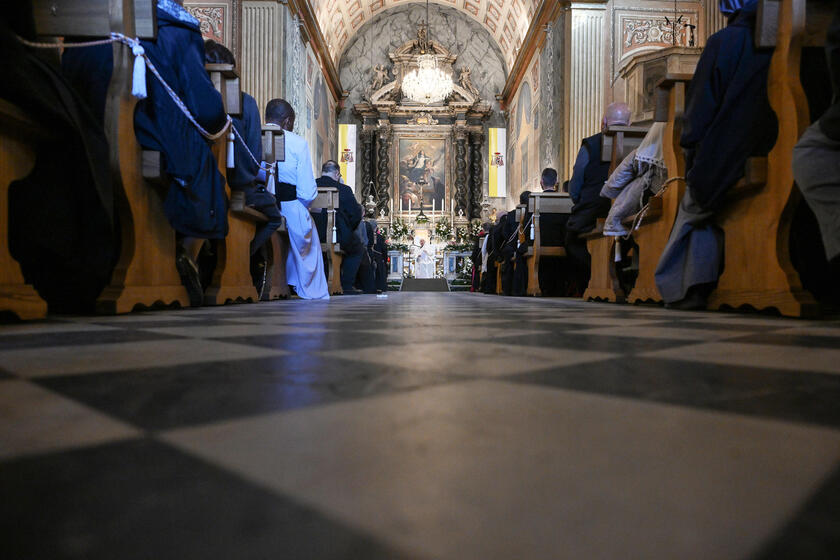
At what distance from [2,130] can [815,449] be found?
166 cm

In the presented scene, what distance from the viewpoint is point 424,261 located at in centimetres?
1104

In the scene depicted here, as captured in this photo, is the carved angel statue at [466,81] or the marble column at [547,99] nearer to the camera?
the marble column at [547,99]

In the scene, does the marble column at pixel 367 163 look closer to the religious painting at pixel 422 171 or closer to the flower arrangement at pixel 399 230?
the religious painting at pixel 422 171

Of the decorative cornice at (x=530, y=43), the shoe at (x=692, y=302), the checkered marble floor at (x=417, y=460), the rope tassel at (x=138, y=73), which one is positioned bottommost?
the shoe at (x=692, y=302)

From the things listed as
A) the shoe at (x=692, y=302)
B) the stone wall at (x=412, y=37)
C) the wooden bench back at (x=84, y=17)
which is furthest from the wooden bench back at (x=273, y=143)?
the stone wall at (x=412, y=37)

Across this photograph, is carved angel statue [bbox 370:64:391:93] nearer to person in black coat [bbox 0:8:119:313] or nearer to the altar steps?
the altar steps

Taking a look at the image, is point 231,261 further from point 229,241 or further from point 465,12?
point 465,12

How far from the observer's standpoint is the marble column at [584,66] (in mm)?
7215

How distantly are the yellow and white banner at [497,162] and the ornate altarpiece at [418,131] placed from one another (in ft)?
1.18

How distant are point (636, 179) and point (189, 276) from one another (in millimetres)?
2121

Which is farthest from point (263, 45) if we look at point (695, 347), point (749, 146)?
point (695, 347)

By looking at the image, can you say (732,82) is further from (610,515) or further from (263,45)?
(263,45)

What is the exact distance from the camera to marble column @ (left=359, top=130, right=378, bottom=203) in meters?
11.9

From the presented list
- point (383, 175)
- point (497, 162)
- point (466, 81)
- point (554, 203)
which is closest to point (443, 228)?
point (383, 175)
